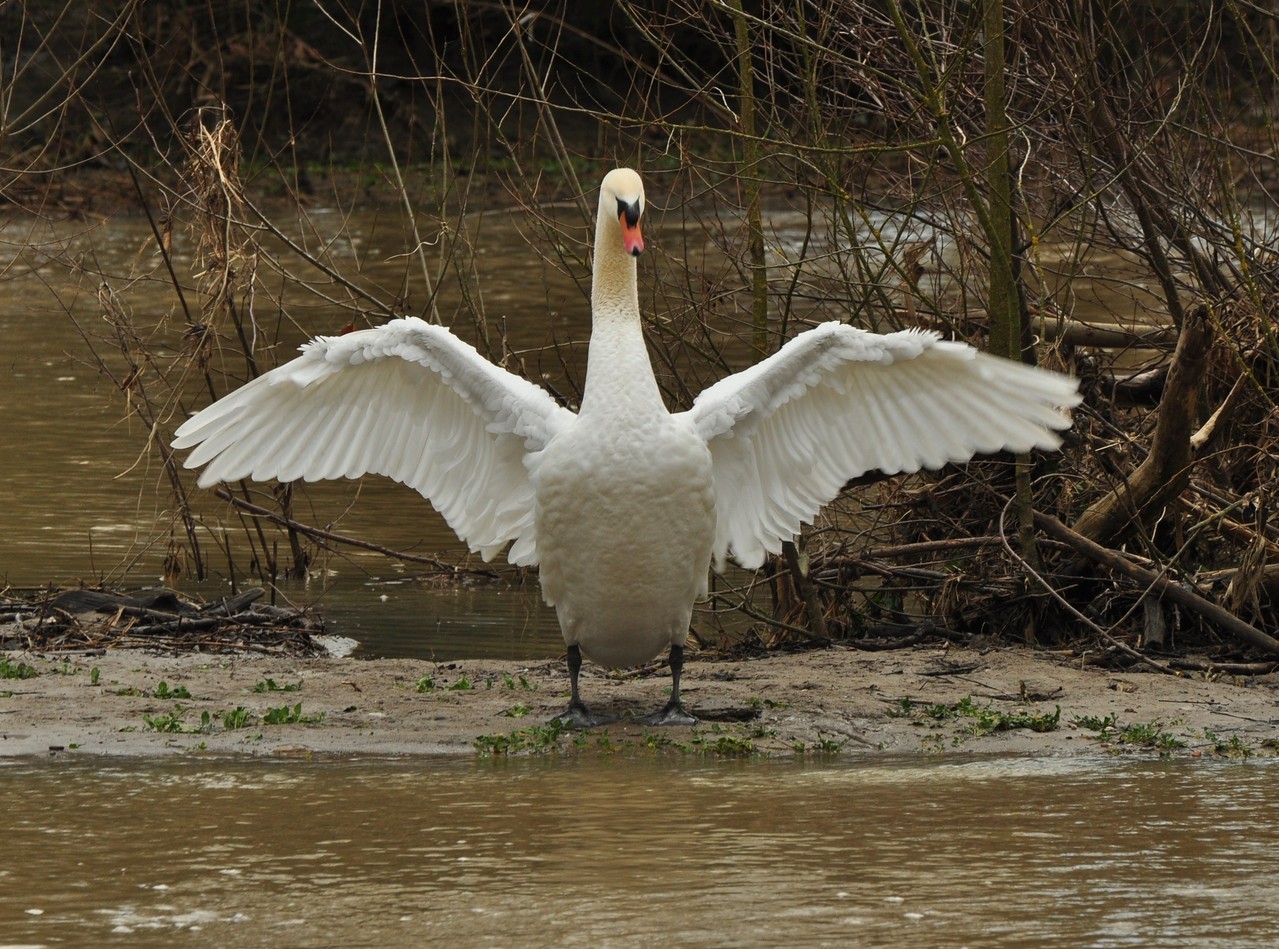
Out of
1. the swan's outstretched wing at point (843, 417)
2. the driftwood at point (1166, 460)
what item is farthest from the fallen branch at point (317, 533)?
the driftwood at point (1166, 460)

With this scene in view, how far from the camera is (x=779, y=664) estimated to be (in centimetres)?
746

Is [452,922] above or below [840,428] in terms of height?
below

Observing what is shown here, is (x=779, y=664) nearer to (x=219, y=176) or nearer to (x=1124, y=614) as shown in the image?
(x=1124, y=614)

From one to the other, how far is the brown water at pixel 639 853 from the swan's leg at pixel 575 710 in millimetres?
368

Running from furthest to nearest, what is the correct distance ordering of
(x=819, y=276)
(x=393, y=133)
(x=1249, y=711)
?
(x=393, y=133) < (x=819, y=276) < (x=1249, y=711)

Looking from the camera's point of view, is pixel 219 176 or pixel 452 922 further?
pixel 219 176

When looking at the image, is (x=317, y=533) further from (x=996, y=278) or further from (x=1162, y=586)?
(x=1162, y=586)

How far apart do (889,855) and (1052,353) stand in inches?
143

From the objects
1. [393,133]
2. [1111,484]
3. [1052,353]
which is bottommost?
[1111,484]

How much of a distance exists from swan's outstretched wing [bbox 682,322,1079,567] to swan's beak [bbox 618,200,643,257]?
0.56 m

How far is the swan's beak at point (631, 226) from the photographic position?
6.33 meters

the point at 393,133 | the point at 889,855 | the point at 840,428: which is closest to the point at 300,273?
the point at 393,133

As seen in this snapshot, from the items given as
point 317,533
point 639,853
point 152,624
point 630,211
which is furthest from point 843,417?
point 152,624

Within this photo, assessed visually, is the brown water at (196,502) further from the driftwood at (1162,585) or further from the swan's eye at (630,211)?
the driftwood at (1162,585)
